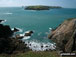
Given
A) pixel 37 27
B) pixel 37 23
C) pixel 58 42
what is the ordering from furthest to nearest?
1. pixel 37 23
2. pixel 37 27
3. pixel 58 42

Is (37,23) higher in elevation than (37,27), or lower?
higher

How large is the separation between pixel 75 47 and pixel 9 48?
12.1 m

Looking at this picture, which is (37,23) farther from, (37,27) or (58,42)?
(58,42)

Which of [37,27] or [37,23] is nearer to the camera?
[37,27]

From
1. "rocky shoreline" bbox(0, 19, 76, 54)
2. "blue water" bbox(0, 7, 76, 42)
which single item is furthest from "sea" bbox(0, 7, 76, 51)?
"rocky shoreline" bbox(0, 19, 76, 54)

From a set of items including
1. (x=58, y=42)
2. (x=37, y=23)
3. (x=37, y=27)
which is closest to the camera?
(x=58, y=42)

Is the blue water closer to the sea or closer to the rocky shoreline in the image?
the sea

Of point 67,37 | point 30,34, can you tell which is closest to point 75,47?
point 67,37

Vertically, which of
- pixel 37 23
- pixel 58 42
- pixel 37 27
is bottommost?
pixel 58 42

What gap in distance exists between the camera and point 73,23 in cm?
3759

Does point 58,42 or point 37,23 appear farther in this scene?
point 37,23

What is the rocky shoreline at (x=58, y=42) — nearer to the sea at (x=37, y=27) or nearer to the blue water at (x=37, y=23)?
the sea at (x=37, y=27)

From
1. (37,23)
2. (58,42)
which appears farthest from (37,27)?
(58,42)

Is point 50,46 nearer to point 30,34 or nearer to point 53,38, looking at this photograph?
point 53,38
